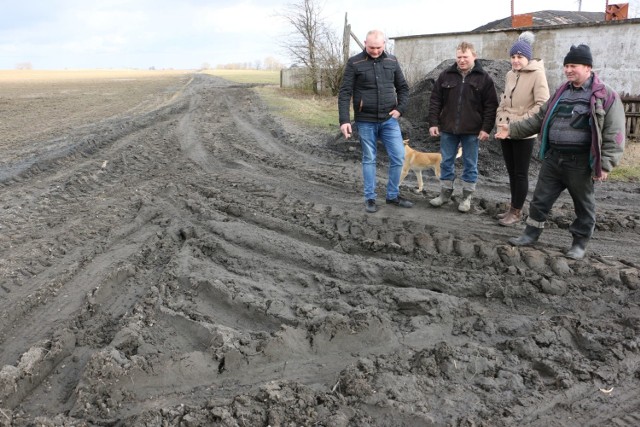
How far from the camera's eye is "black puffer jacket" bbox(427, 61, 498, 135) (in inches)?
212

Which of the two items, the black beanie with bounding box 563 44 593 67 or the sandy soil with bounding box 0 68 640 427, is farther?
the black beanie with bounding box 563 44 593 67

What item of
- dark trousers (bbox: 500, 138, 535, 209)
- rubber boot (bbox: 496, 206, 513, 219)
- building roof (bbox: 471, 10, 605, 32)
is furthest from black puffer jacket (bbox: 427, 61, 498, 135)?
building roof (bbox: 471, 10, 605, 32)

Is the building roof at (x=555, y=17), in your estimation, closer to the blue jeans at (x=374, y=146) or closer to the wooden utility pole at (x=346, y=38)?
the wooden utility pole at (x=346, y=38)

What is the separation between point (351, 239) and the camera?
521cm

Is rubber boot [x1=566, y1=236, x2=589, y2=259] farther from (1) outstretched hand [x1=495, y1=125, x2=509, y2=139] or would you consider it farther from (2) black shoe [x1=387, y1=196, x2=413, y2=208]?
(2) black shoe [x1=387, y1=196, x2=413, y2=208]

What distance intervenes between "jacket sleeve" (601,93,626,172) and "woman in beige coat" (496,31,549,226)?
822 millimetres

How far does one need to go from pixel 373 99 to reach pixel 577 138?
230cm

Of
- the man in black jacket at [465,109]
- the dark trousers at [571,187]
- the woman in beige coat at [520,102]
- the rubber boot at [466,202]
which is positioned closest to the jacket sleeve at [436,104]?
the man in black jacket at [465,109]

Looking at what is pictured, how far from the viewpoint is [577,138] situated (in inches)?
167

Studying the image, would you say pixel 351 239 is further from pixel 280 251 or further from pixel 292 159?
pixel 292 159

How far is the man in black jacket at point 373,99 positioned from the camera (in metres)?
5.64

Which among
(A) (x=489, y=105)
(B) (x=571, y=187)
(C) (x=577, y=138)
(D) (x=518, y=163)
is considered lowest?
(B) (x=571, y=187)

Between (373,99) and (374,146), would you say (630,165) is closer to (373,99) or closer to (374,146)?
(374,146)

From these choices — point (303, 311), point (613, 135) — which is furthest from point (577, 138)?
point (303, 311)
